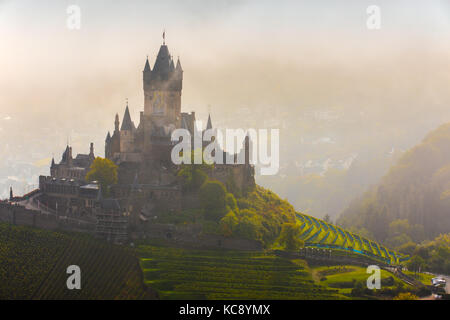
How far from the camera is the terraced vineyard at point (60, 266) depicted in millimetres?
57344

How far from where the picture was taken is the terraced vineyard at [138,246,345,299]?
5738cm

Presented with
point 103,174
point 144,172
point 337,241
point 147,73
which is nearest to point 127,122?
point 147,73

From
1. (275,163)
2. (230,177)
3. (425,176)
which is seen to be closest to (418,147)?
(425,176)

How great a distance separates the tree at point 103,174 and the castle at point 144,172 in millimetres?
795

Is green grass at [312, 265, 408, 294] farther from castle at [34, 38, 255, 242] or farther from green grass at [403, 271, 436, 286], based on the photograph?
castle at [34, 38, 255, 242]

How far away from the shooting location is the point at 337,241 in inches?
3366

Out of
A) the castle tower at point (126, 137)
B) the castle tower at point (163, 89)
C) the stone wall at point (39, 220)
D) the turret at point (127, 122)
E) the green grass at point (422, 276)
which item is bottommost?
the green grass at point (422, 276)

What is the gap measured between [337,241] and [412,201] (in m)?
54.7

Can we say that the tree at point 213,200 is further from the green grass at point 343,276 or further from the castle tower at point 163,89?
the castle tower at point 163,89

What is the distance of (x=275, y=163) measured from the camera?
195875mm

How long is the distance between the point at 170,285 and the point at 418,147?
110852 mm

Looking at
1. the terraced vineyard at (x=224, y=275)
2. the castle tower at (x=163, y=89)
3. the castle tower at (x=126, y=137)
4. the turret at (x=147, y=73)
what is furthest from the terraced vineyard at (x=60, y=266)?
the turret at (x=147, y=73)
